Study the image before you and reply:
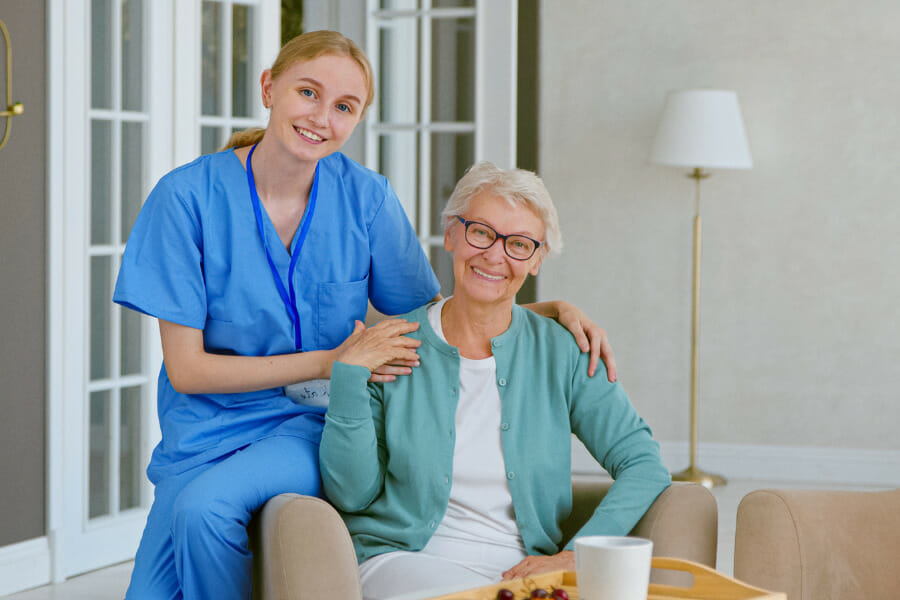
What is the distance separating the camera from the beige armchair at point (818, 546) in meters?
1.56

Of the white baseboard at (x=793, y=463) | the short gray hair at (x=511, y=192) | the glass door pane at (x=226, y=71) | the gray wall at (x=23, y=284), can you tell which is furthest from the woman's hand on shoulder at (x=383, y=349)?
the white baseboard at (x=793, y=463)

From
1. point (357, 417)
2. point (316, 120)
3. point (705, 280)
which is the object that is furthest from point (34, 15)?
point (705, 280)

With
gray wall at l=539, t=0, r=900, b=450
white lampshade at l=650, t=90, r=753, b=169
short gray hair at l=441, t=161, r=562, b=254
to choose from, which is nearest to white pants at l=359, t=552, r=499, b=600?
short gray hair at l=441, t=161, r=562, b=254

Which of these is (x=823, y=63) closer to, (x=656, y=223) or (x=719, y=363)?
(x=656, y=223)

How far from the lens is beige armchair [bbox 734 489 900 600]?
1559mm

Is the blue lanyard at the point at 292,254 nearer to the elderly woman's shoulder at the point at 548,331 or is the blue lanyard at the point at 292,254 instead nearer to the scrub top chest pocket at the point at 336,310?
the scrub top chest pocket at the point at 336,310

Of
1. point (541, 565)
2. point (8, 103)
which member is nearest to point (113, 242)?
point (8, 103)

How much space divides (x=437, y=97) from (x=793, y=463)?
90.7 inches

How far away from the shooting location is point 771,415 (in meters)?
4.74

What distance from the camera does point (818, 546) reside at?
1.57 meters

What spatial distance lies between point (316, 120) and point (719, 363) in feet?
10.8

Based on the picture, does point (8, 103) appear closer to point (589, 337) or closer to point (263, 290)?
point (263, 290)

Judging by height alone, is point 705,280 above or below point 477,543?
above

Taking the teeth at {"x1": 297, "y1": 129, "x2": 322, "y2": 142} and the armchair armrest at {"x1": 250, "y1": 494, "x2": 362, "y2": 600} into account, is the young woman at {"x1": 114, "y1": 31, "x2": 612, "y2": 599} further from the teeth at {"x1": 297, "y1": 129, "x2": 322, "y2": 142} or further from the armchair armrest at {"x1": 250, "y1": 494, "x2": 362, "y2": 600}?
the armchair armrest at {"x1": 250, "y1": 494, "x2": 362, "y2": 600}
